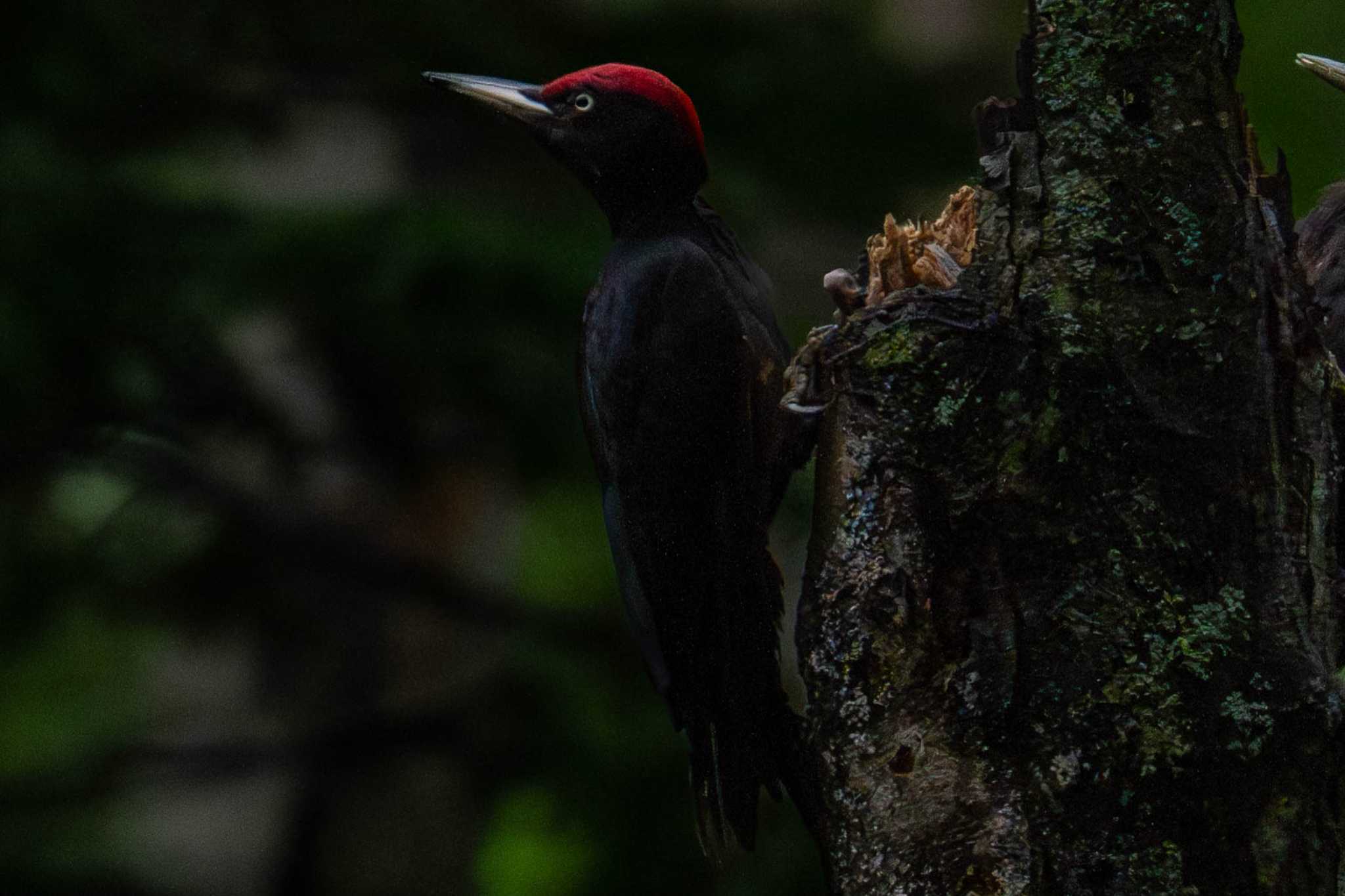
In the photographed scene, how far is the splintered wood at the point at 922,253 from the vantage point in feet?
6.26

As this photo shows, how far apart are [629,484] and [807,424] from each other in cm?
65

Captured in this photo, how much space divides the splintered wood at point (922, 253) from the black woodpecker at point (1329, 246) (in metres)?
1.18

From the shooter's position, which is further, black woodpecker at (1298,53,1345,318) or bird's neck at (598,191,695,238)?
black woodpecker at (1298,53,1345,318)

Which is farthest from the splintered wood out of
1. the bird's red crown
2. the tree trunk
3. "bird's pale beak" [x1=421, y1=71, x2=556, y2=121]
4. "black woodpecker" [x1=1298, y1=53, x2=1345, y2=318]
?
"black woodpecker" [x1=1298, y1=53, x2=1345, y2=318]

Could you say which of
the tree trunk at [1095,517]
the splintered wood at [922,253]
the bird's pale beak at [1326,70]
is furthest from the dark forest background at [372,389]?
the tree trunk at [1095,517]

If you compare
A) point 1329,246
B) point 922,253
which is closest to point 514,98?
point 922,253

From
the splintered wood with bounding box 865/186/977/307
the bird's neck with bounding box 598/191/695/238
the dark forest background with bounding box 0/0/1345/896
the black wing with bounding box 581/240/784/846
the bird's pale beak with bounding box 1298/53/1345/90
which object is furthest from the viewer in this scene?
the dark forest background with bounding box 0/0/1345/896

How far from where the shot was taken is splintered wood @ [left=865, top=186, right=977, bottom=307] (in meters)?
1.91

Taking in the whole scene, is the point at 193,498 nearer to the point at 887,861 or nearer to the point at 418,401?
the point at 418,401

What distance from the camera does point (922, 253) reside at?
1936mm

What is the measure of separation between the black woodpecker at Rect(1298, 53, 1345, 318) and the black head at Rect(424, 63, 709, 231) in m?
1.22

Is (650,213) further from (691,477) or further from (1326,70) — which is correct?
(1326,70)

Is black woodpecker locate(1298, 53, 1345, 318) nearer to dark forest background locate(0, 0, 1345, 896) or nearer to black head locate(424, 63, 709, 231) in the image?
dark forest background locate(0, 0, 1345, 896)

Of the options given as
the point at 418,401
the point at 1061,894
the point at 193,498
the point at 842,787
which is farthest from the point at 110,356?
the point at 1061,894
